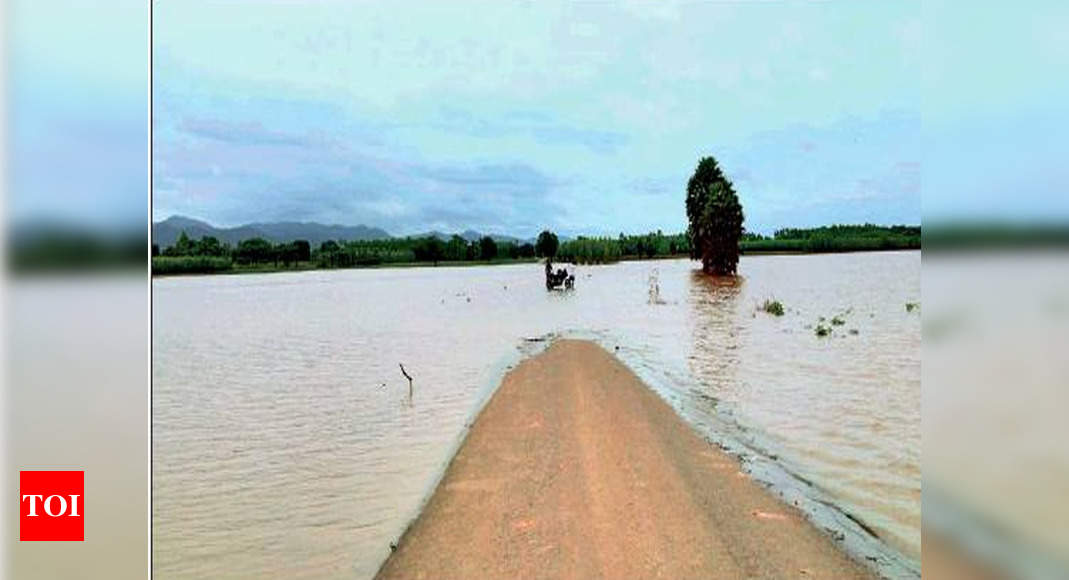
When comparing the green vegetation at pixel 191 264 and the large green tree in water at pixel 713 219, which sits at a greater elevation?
the large green tree in water at pixel 713 219

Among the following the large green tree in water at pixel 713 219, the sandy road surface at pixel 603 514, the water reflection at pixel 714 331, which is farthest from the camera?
the water reflection at pixel 714 331

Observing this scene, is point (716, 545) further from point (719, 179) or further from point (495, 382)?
point (495, 382)

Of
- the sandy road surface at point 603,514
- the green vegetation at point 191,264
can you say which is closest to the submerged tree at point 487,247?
the sandy road surface at point 603,514

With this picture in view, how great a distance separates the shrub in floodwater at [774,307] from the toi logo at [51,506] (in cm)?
787

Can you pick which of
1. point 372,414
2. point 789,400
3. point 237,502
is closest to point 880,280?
point 789,400

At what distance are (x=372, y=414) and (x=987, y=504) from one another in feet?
13.9

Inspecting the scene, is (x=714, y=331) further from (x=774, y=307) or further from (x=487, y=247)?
(x=487, y=247)

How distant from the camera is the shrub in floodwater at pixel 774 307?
30.3 ft

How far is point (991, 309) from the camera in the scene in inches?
97.1

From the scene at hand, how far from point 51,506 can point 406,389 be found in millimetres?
4140

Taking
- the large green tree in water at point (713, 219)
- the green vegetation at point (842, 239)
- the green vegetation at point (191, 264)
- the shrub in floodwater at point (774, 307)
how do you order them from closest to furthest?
the green vegetation at point (191, 264), the green vegetation at point (842, 239), the large green tree in water at point (713, 219), the shrub in floodwater at point (774, 307)

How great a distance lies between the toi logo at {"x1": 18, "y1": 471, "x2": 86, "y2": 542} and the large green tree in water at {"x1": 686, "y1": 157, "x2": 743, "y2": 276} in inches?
151

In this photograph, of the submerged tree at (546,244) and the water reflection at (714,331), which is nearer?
the submerged tree at (546,244)

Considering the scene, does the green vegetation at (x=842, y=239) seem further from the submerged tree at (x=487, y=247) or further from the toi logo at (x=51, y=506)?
the toi logo at (x=51, y=506)
